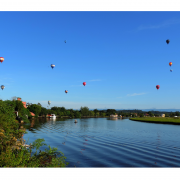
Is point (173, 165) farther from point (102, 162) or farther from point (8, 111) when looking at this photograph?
point (8, 111)

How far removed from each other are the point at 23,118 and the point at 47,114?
11694 cm

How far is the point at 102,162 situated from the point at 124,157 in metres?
3.83

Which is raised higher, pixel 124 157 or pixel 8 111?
pixel 8 111

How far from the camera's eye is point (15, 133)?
22.5 metres

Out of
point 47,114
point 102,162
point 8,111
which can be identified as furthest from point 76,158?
point 47,114

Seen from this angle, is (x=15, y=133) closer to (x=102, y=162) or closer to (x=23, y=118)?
(x=102, y=162)
